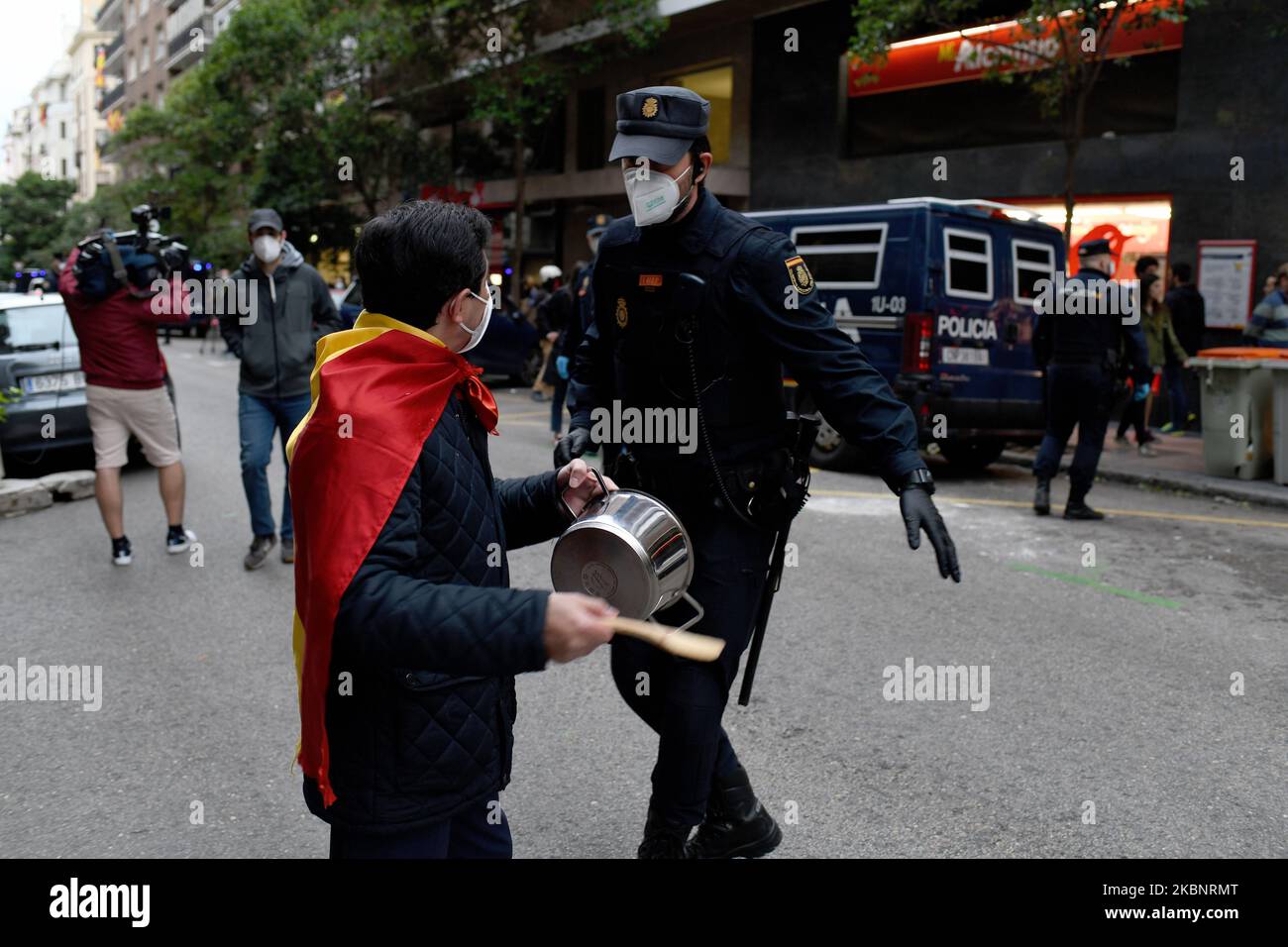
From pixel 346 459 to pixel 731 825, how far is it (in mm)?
1808

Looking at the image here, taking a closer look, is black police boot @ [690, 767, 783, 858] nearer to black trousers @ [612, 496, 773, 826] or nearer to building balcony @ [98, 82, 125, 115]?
black trousers @ [612, 496, 773, 826]

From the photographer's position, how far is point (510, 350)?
59.9ft

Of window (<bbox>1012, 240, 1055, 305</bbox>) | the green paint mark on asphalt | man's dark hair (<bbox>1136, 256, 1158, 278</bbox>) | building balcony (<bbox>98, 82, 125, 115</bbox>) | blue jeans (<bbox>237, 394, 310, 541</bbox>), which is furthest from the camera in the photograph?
building balcony (<bbox>98, 82, 125, 115</bbox>)

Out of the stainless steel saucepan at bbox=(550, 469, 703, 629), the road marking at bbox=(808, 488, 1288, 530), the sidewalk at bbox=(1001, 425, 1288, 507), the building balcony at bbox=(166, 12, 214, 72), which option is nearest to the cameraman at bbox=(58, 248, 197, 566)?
the road marking at bbox=(808, 488, 1288, 530)

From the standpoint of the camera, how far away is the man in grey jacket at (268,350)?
6.67m

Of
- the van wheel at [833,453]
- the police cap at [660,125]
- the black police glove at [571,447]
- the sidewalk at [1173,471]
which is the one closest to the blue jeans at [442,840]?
the black police glove at [571,447]

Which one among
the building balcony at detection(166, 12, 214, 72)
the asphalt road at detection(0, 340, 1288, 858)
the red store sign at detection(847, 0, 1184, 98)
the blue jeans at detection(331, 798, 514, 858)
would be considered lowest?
the asphalt road at detection(0, 340, 1288, 858)

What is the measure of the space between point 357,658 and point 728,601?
1.30 metres

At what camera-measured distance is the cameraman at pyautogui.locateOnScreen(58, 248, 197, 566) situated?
658cm

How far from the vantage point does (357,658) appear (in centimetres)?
190

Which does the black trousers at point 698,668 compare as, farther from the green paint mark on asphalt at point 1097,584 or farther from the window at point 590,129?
the window at point 590,129

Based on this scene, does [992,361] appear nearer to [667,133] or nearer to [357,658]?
[667,133]

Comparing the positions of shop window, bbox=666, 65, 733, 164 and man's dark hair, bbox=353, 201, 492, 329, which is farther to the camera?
shop window, bbox=666, 65, 733, 164

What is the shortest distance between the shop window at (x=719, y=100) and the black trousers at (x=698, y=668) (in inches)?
742
